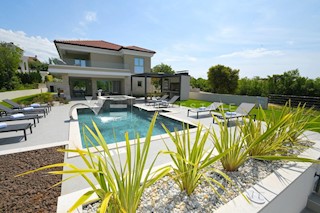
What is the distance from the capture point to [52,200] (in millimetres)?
2689

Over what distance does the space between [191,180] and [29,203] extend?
278 cm

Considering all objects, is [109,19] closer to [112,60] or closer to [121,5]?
[121,5]

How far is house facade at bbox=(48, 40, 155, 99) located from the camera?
18781 millimetres

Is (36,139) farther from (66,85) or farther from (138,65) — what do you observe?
(138,65)

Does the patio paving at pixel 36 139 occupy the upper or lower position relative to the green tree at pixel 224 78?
lower

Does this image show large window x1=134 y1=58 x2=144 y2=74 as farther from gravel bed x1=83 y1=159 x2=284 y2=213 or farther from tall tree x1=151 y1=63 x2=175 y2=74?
tall tree x1=151 y1=63 x2=175 y2=74

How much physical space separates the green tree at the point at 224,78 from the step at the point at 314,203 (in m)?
23.5

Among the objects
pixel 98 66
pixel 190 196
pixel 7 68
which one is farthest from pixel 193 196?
pixel 7 68

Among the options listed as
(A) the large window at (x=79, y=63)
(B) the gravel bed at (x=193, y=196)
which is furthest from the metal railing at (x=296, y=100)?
(A) the large window at (x=79, y=63)

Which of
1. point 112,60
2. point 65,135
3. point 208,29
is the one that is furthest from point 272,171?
point 112,60

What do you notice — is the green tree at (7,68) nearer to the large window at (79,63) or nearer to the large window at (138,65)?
the large window at (79,63)

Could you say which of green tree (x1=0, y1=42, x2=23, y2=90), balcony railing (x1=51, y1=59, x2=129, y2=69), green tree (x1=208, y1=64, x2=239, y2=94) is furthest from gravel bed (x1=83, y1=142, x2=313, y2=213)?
green tree (x1=0, y1=42, x2=23, y2=90)

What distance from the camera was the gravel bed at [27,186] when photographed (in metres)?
2.56

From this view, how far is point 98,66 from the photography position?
20.2 meters
